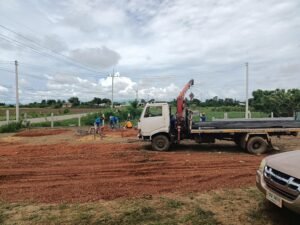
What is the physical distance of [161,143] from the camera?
13.5 meters

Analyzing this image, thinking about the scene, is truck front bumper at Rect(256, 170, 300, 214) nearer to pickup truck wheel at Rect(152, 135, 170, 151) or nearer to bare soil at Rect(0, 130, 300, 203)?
bare soil at Rect(0, 130, 300, 203)

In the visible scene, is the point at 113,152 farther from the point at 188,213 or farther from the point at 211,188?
the point at 188,213

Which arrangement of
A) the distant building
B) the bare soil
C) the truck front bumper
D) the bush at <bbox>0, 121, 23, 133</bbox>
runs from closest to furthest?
the truck front bumper → the bare soil → the bush at <bbox>0, 121, 23, 133</bbox> → the distant building

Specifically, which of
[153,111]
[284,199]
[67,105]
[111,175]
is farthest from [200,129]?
[67,105]

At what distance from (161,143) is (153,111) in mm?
1462

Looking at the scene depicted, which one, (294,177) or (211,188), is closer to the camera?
(294,177)

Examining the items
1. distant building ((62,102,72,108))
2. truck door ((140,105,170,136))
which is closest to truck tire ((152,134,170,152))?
truck door ((140,105,170,136))

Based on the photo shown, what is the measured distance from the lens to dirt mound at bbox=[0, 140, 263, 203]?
22.7 ft

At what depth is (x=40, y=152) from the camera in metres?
13.6

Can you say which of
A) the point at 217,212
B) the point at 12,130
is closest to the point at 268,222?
the point at 217,212

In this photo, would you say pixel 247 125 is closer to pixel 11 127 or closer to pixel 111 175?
pixel 111 175

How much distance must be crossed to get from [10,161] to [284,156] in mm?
9581

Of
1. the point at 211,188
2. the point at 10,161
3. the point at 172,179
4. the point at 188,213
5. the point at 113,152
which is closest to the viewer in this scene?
the point at 188,213

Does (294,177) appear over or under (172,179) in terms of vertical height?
over
